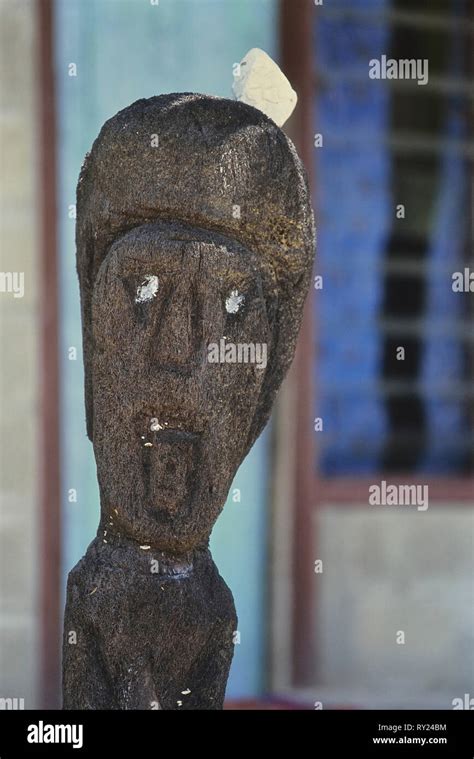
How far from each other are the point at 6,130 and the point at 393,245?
1.77m

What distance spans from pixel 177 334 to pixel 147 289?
0.13 metres

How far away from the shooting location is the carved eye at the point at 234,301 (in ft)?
9.60

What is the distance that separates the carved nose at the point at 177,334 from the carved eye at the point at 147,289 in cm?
4

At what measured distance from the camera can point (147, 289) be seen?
9.53 ft

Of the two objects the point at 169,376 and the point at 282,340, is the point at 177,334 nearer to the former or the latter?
the point at 169,376

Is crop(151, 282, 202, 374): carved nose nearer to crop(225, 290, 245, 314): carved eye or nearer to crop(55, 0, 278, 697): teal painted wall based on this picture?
crop(225, 290, 245, 314): carved eye

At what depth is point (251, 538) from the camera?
17.3 feet

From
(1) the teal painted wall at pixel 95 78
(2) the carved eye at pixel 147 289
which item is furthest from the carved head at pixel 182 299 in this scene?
(1) the teal painted wall at pixel 95 78

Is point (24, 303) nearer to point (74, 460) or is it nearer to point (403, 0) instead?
point (74, 460)

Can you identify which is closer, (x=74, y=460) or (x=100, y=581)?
(x=100, y=581)

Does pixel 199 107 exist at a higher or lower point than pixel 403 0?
lower

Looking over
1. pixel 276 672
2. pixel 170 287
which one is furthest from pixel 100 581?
pixel 276 672

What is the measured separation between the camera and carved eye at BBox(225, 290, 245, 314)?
2926 mm

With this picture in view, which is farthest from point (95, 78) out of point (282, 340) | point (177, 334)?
point (177, 334)
